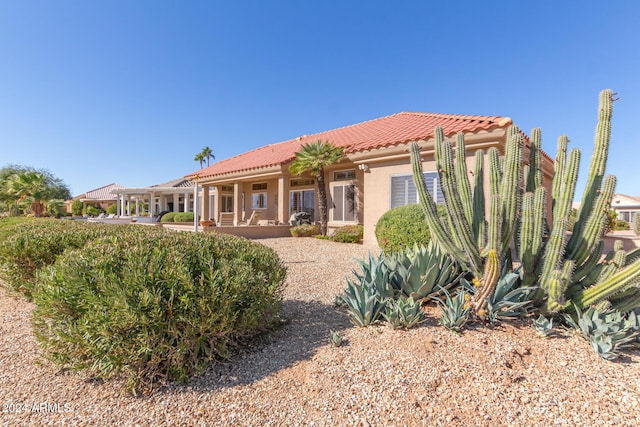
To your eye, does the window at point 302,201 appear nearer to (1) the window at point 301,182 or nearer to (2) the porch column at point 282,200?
(1) the window at point 301,182

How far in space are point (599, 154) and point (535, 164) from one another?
0.71m

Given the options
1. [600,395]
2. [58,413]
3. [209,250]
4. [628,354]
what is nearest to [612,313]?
[628,354]

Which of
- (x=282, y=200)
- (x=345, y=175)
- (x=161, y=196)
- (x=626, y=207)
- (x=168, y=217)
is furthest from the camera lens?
(x=626, y=207)

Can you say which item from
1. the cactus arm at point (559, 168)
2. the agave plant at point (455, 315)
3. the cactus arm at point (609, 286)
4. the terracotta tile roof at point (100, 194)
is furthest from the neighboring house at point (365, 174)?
the terracotta tile roof at point (100, 194)

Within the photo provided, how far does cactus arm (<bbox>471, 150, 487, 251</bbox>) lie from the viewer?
431cm

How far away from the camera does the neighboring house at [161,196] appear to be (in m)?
30.9

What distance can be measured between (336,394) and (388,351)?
795 millimetres

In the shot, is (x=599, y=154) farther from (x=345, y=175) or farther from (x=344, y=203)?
(x=345, y=175)

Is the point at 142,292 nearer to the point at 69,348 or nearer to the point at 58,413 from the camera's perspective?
the point at 69,348

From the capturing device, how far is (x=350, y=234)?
1396cm

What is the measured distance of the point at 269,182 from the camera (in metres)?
22.0

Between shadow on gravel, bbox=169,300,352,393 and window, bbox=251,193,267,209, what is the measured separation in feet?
59.2

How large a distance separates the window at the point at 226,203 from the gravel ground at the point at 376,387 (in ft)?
74.3

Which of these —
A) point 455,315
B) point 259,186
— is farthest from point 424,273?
point 259,186
